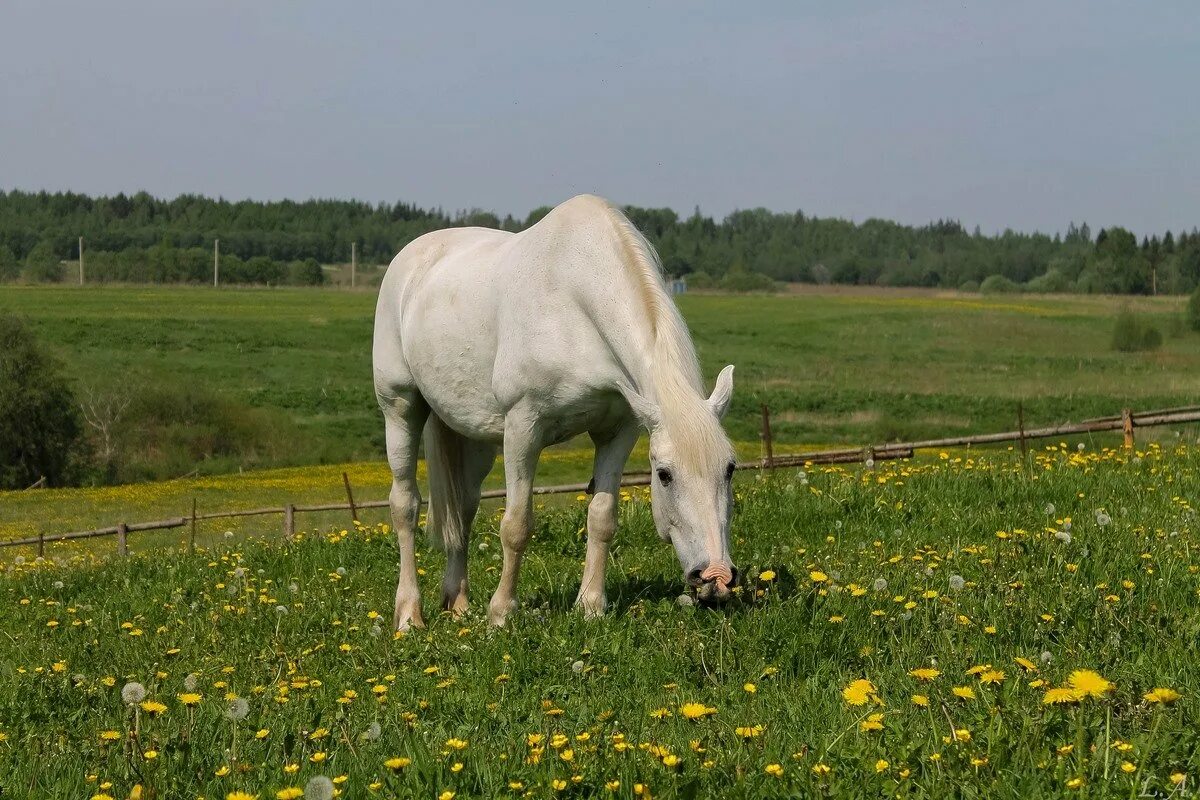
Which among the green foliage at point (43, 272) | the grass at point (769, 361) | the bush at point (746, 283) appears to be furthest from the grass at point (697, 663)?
the bush at point (746, 283)

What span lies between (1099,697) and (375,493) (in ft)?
117

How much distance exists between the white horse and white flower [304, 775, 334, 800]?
291cm

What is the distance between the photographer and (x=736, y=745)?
379 centimetres

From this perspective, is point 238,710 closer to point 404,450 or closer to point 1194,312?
point 404,450

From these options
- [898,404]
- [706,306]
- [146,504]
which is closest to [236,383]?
[146,504]

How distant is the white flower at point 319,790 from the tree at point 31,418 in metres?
48.0

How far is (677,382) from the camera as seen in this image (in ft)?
21.0

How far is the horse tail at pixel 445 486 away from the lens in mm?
8367

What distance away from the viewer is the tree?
47.2 metres

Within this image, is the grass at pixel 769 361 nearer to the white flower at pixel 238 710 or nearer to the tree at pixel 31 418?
the tree at pixel 31 418

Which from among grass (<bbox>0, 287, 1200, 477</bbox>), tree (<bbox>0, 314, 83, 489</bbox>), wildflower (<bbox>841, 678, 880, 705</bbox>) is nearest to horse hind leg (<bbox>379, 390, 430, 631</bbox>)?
wildflower (<bbox>841, 678, 880, 705</bbox>)

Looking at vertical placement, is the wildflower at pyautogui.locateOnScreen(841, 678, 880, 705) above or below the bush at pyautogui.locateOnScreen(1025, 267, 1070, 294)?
below

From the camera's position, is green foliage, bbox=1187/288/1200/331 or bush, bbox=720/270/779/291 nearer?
green foliage, bbox=1187/288/1200/331

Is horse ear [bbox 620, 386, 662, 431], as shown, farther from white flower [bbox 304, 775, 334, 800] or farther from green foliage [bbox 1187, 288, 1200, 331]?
green foliage [bbox 1187, 288, 1200, 331]
